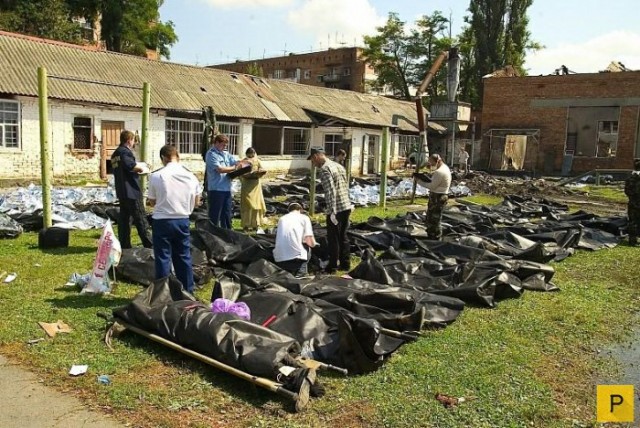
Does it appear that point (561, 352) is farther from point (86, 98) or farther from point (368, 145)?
point (368, 145)

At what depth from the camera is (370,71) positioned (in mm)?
64188

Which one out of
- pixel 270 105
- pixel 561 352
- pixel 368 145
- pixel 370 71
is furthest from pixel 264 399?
pixel 370 71

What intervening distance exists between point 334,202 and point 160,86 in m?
17.2

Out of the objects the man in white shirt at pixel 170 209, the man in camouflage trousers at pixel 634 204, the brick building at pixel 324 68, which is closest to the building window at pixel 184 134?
the man in camouflage trousers at pixel 634 204

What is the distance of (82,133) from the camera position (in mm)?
19906

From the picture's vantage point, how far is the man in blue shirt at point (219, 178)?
357 inches

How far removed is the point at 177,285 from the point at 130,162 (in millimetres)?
3070

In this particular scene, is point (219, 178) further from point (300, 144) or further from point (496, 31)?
point (496, 31)

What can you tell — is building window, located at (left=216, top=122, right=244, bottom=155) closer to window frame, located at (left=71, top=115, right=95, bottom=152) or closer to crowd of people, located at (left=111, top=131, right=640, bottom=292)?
window frame, located at (left=71, top=115, right=95, bottom=152)

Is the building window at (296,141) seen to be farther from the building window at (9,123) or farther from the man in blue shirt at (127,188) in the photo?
the man in blue shirt at (127,188)

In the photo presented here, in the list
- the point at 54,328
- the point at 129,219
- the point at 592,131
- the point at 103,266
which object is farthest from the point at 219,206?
the point at 592,131

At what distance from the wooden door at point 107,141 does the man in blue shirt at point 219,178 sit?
12667 millimetres

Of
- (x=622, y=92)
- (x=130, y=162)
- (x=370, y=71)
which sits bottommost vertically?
(x=130, y=162)

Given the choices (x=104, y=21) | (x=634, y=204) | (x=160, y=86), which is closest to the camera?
(x=634, y=204)
